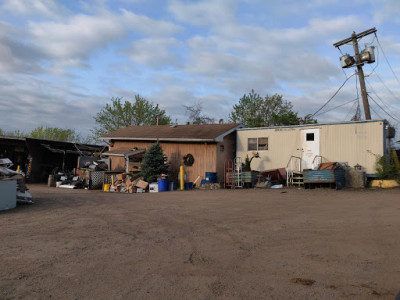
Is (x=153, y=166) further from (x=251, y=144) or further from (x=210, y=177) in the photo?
(x=251, y=144)

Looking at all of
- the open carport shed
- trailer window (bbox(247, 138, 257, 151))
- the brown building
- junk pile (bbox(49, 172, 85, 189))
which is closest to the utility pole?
trailer window (bbox(247, 138, 257, 151))

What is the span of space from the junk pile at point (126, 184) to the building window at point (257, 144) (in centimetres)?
639

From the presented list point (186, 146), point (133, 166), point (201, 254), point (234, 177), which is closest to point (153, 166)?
point (186, 146)

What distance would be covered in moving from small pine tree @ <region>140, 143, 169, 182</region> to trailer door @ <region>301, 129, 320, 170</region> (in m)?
7.47

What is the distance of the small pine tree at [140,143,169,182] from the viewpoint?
17.9 m

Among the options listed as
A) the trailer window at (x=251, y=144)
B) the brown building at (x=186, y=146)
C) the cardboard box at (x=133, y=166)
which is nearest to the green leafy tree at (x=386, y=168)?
the trailer window at (x=251, y=144)

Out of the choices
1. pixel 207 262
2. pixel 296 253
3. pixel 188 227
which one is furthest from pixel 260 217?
pixel 207 262

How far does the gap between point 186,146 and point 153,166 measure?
8.43 ft

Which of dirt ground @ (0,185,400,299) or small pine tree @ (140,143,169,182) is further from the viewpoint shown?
small pine tree @ (140,143,169,182)

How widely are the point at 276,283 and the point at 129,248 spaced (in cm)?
263

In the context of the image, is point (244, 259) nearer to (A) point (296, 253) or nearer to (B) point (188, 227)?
(A) point (296, 253)

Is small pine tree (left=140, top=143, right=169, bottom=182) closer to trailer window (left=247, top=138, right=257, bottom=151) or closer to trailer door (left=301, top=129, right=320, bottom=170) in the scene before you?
trailer window (left=247, top=138, right=257, bottom=151)

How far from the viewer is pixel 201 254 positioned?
5.16 m

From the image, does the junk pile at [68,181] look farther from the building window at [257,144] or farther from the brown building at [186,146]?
the building window at [257,144]
